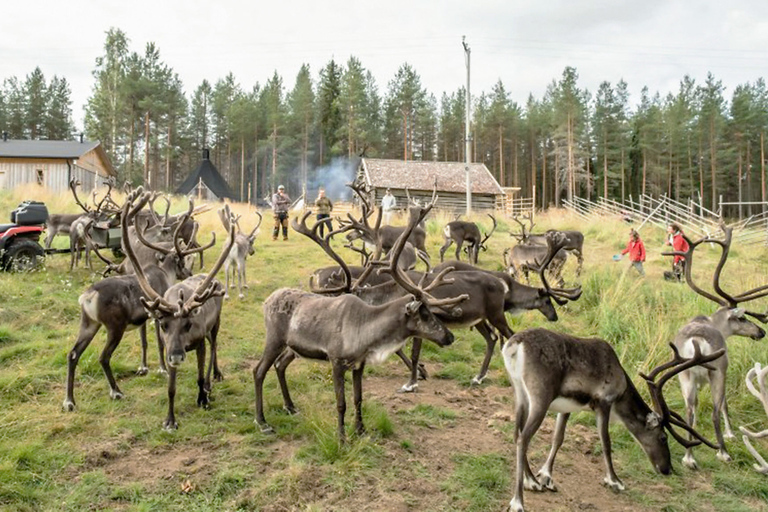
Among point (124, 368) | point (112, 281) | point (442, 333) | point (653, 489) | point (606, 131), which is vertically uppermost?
point (606, 131)

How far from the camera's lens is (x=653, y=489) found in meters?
4.11

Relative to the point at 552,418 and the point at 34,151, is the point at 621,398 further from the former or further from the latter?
the point at 34,151

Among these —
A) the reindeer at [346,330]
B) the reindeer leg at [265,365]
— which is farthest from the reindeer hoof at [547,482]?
the reindeer leg at [265,365]

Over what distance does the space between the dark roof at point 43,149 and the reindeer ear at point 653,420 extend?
3243 centimetres

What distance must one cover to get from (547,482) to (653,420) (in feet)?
3.17

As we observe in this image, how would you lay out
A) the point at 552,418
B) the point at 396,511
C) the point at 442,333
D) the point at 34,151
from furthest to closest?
the point at 34,151 < the point at 552,418 < the point at 442,333 < the point at 396,511

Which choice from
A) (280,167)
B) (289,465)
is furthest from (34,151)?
(289,465)

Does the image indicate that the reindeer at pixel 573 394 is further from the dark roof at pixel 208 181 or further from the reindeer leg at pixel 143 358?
the dark roof at pixel 208 181

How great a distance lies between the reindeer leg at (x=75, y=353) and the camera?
16.5 feet

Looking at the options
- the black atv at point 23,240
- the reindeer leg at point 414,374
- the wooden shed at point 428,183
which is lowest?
the reindeer leg at point 414,374

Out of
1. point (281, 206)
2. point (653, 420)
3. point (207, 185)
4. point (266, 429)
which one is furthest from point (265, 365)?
point (207, 185)

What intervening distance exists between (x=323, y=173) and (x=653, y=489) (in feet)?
140

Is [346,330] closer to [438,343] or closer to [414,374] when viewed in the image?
[438,343]

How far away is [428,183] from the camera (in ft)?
104
